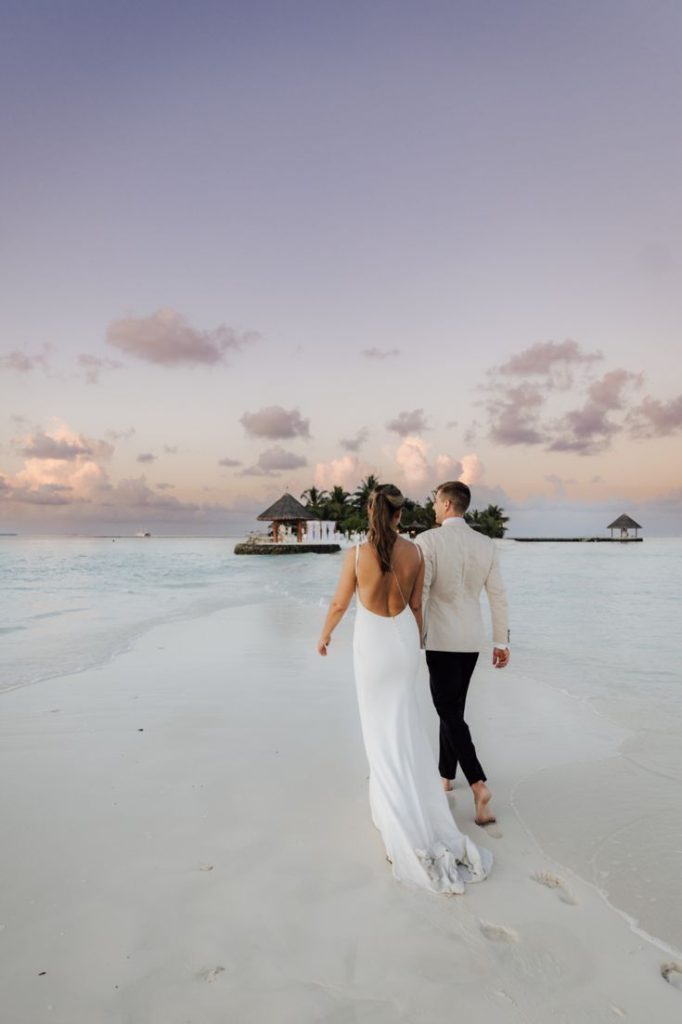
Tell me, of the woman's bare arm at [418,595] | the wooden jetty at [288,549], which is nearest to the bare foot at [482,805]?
the woman's bare arm at [418,595]

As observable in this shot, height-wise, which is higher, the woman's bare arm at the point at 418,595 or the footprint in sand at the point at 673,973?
→ the woman's bare arm at the point at 418,595

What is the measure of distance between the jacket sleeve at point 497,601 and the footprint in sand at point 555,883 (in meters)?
1.31

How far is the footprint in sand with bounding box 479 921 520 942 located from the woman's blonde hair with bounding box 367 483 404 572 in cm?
171

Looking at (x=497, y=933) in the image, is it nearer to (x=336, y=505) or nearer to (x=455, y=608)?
(x=455, y=608)

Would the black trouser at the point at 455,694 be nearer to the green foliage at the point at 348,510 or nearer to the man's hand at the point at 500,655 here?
the man's hand at the point at 500,655

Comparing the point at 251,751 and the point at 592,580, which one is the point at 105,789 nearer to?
the point at 251,751

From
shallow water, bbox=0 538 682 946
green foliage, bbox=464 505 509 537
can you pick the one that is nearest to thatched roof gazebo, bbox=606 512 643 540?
green foliage, bbox=464 505 509 537

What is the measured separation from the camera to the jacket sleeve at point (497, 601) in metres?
3.87

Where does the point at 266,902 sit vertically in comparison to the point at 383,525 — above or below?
below

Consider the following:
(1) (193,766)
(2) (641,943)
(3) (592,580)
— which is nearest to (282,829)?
(1) (193,766)

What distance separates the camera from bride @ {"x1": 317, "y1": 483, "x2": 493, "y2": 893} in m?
3.18

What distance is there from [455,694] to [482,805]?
2.39ft

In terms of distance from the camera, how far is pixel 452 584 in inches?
145

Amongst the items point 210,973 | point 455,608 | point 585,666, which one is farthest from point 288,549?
point 210,973
